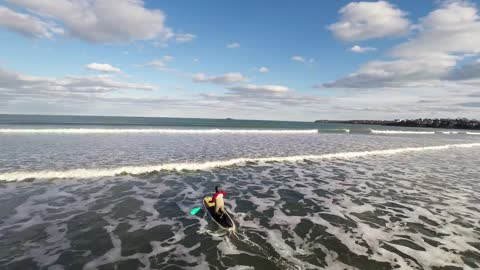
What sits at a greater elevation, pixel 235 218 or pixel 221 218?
pixel 221 218

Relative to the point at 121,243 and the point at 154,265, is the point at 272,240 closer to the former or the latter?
the point at 154,265

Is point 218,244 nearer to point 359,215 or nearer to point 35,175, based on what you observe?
point 359,215

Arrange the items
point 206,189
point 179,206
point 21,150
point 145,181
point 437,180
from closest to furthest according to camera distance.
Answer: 1. point 179,206
2. point 206,189
3. point 145,181
4. point 437,180
5. point 21,150

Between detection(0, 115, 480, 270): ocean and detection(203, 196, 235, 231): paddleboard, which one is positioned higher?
detection(203, 196, 235, 231): paddleboard

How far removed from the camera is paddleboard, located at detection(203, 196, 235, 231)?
34.0ft

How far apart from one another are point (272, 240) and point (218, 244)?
1.89 meters

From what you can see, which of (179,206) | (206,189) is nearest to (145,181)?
(206,189)

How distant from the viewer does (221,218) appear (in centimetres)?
1078

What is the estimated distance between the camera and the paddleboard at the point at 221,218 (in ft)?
34.0

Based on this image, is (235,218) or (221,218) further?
(235,218)

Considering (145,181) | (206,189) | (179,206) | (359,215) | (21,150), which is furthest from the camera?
(21,150)

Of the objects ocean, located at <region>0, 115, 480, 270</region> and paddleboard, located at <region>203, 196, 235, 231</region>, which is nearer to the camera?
ocean, located at <region>0, 115, 480, 270</region>

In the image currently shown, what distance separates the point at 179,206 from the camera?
13031mm

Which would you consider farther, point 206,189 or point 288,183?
point 288,183
